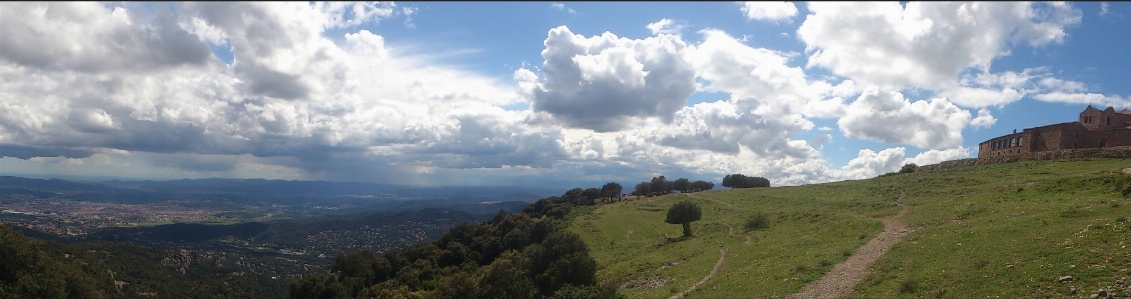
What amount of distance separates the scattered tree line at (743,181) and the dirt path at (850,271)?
70364 millimetres

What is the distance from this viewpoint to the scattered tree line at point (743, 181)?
335ft

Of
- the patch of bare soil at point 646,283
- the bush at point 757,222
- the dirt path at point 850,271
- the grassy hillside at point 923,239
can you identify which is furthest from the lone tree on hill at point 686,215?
the dirt path at point 850,271

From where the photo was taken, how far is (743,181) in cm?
10438

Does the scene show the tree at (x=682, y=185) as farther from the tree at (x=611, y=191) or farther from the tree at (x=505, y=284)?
the tree at (x=505, y=284)

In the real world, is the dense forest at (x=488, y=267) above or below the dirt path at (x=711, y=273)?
below

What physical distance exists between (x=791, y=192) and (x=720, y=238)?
30.3 metres

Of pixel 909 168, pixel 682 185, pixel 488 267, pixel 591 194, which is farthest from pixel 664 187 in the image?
pixel 488 267

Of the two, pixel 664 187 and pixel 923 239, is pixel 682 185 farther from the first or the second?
pixel 923 239

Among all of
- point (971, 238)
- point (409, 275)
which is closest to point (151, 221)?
point (409, 275)

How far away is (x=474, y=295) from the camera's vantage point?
111 feet

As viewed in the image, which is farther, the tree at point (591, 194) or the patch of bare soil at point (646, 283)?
the tree at point (591, 194)

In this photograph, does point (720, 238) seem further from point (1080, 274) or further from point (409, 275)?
point (409, 275)

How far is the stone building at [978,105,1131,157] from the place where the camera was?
54881 millimetres

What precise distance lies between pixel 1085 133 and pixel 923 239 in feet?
161
